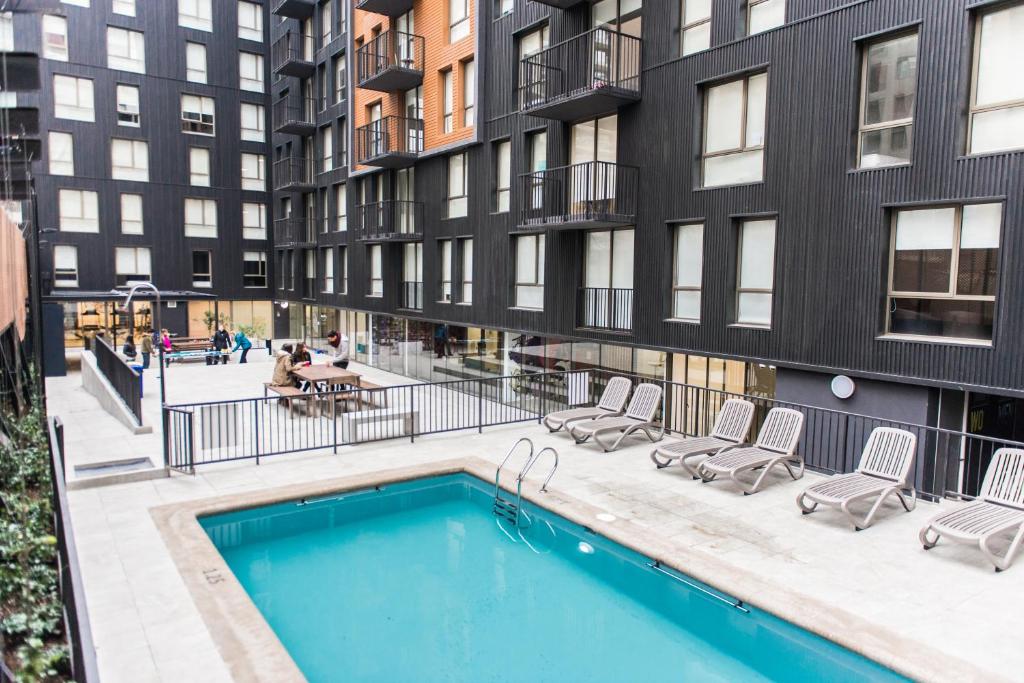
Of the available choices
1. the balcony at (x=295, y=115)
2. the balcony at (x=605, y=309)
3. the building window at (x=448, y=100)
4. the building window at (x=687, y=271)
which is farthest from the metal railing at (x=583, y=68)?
the balcony at (x=295, y=115)

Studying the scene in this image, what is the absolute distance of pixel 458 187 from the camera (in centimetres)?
1952

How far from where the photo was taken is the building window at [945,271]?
903 cm

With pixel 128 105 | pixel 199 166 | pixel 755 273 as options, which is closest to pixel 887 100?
pixel 755 273

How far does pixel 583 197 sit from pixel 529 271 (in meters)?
3.00

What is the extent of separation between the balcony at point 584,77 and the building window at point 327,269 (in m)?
15.0

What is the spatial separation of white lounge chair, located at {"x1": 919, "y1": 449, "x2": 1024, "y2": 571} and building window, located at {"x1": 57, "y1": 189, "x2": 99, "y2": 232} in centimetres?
3408

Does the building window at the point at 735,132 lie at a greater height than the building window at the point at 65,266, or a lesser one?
greater

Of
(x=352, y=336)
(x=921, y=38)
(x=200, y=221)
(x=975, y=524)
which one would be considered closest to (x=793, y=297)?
(x=921, y=38)

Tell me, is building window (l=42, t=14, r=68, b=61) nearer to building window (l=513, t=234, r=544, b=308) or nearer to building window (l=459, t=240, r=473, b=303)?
building window (l=459, t=240, r=473, b=303)

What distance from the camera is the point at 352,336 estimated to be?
88.2ft

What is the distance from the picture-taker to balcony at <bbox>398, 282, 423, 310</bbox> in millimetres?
21719

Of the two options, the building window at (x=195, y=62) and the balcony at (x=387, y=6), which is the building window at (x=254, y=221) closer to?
the building window at (x=195, y=62)

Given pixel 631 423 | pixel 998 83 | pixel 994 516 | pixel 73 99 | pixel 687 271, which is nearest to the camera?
pixel 994 516

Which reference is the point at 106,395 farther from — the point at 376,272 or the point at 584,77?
the point at 584,77
